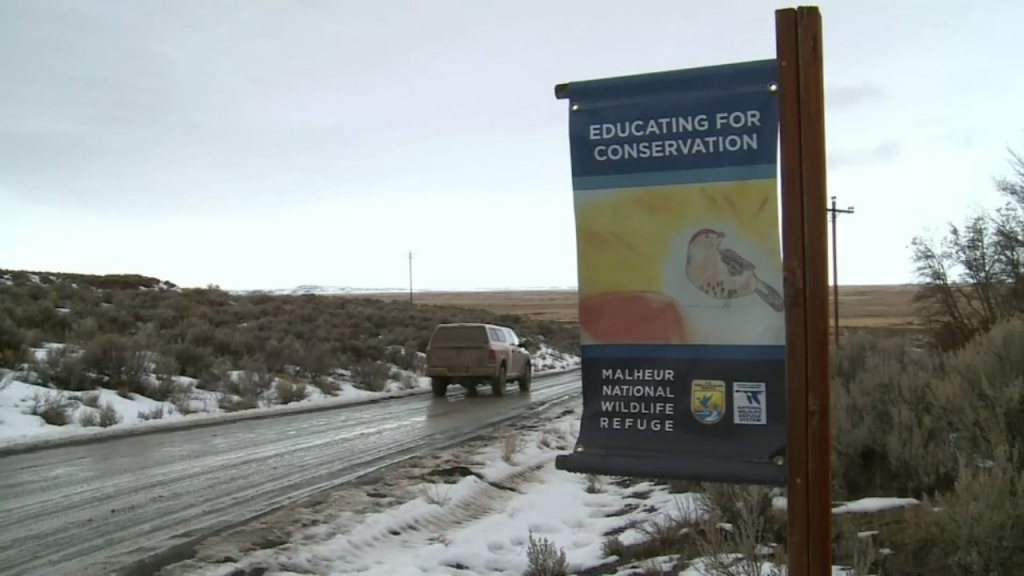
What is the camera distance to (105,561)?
6430mm

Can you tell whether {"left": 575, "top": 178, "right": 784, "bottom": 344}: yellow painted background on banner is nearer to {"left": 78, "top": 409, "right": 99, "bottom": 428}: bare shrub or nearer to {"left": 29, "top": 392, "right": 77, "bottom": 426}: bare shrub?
{"left": 78, "top": 409, "right": 99, "bottom": 428}: bare shrub

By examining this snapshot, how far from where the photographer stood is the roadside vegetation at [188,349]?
1809 centimetres

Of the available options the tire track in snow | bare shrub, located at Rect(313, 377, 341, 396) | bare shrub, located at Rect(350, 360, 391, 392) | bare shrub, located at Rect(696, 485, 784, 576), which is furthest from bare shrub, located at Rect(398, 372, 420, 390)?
bare shrub, located at Rect(696, 485, 784, 576)

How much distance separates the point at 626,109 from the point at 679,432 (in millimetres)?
1429

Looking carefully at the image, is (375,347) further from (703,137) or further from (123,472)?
(703,137)

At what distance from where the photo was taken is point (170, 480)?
969 centimetres

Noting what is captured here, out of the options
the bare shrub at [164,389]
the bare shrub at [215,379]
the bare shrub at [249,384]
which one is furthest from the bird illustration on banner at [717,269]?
the bare shrub at [215,379]

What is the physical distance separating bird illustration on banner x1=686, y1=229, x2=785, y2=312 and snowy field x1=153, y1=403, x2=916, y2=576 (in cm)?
191

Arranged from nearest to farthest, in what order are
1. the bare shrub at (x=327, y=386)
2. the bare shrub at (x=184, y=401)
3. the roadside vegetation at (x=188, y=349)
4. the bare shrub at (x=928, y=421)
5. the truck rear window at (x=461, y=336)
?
1. the bare shrub at (x=928, y=421)
2. the bare shrub at (x=184, y=401)
3. the roadside vegetation at (x=188, y=349)
4. the bare shrub at (x=327, y=386)
5. the truck rear window at (x=461, y=336)

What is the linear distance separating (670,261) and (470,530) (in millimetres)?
4625

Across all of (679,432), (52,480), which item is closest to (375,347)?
(52,480)

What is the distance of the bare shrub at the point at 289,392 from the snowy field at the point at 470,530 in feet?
35.3

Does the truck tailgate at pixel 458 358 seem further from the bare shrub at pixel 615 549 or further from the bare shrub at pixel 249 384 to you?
the bare shrub at pixel 615 549

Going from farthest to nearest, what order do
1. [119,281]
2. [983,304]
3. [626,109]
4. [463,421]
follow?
[119,281] → [983,304] → [463,421] → [626,109]
